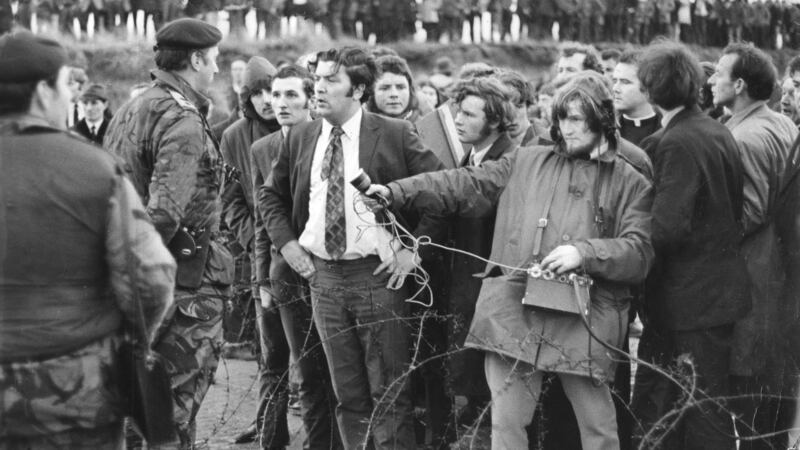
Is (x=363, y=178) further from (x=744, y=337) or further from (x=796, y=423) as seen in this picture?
(x=796, y=423)

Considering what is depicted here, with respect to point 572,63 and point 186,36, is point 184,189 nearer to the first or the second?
point 186,36

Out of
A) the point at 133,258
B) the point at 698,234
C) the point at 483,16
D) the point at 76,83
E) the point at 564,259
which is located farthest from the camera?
the point at 483,16

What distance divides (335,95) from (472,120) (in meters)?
0.75

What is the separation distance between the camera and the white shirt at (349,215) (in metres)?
6.11

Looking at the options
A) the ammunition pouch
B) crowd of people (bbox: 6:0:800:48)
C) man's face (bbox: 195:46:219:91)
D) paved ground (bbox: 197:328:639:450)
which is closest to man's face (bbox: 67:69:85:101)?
crowd of people (bbox: 6:0:800:48)

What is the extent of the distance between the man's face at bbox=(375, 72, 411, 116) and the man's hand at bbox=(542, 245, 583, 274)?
10.1 ft

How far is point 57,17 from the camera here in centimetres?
1986

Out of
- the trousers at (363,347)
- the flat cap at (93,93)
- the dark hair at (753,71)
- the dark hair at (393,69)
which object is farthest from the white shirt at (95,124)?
the dark hair at (753,71)

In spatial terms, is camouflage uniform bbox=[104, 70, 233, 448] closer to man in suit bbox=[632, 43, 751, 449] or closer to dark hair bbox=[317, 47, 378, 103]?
dark hair bbox=[317, 47, 378, 103]

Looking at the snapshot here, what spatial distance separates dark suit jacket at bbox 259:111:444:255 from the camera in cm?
626

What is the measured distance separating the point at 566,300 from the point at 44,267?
2287 millimetres

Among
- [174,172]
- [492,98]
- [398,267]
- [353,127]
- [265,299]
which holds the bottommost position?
[265,299]

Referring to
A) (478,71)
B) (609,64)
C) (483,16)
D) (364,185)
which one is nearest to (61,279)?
(364,185)

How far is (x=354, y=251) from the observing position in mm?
6113
